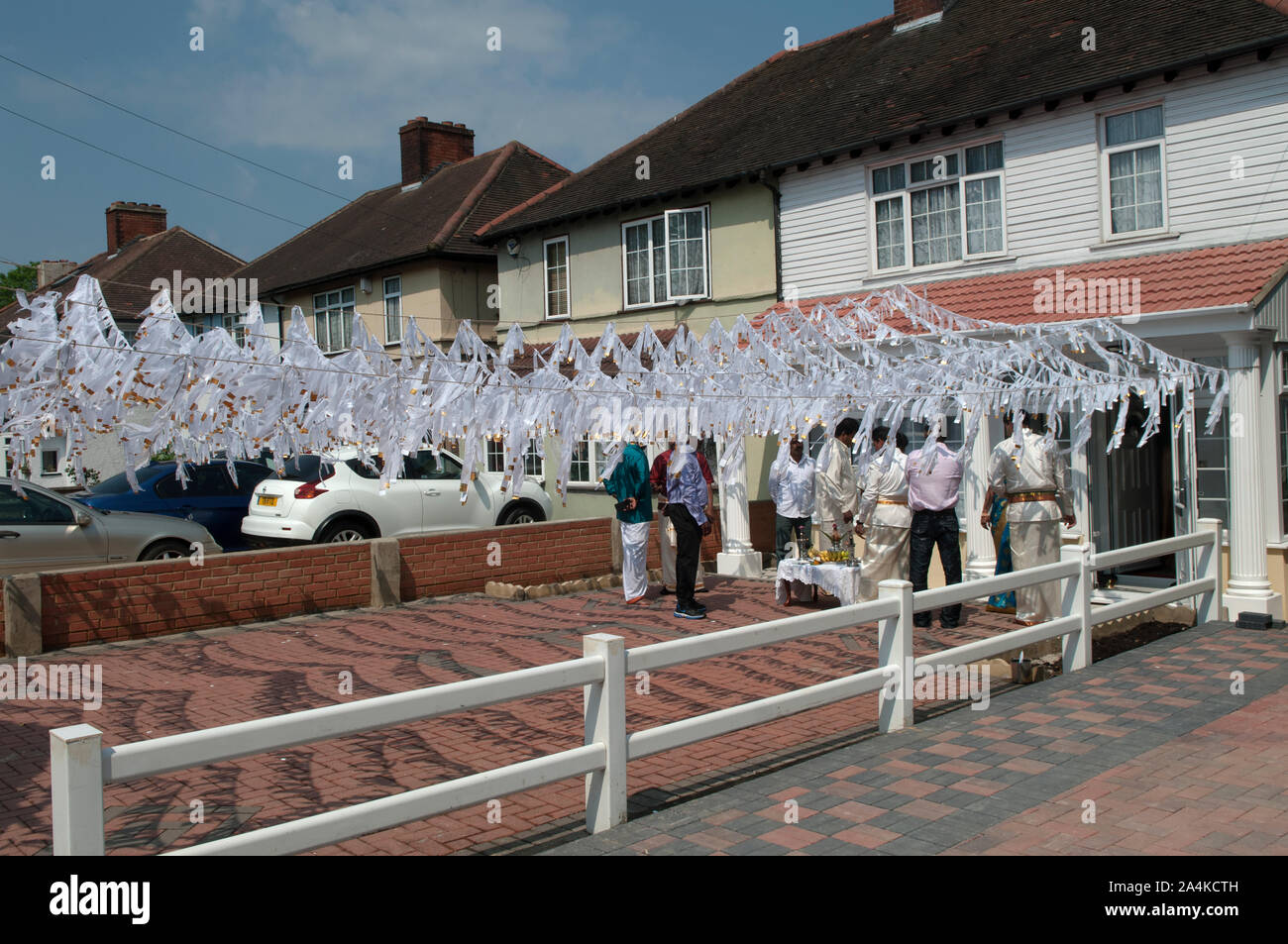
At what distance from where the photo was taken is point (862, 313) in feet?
33.7

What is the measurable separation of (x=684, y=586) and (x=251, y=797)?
6006mm

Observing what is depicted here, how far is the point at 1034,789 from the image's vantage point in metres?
5.61

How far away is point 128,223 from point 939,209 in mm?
33850

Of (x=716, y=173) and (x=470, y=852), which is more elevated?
(x=716, y=173)

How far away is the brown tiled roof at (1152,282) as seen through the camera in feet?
34.5

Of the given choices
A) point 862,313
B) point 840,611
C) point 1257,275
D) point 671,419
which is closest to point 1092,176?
point 1257,275

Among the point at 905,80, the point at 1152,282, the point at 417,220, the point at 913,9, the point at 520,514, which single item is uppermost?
the point at 913,9

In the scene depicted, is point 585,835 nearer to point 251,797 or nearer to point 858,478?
point 251,797

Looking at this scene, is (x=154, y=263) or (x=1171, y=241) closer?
(x=1171, y=241)

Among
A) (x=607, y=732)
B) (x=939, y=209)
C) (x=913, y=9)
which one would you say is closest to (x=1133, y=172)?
Result: (x=939, y=209)

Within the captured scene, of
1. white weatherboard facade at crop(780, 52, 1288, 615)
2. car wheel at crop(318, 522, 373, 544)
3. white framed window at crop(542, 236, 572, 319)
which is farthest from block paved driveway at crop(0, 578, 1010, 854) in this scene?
white framed window at crop(542, 236, 572, 319)

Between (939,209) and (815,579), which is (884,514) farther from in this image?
(939,209)

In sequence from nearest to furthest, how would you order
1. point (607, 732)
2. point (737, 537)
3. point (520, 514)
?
point (607, 732) < point (737, 537) < point (520, 514)

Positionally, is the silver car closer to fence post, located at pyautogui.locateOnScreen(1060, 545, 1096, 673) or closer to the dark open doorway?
fence post, located at pyautogui.locateOnScreen(1060, 545, 1096, 673)
